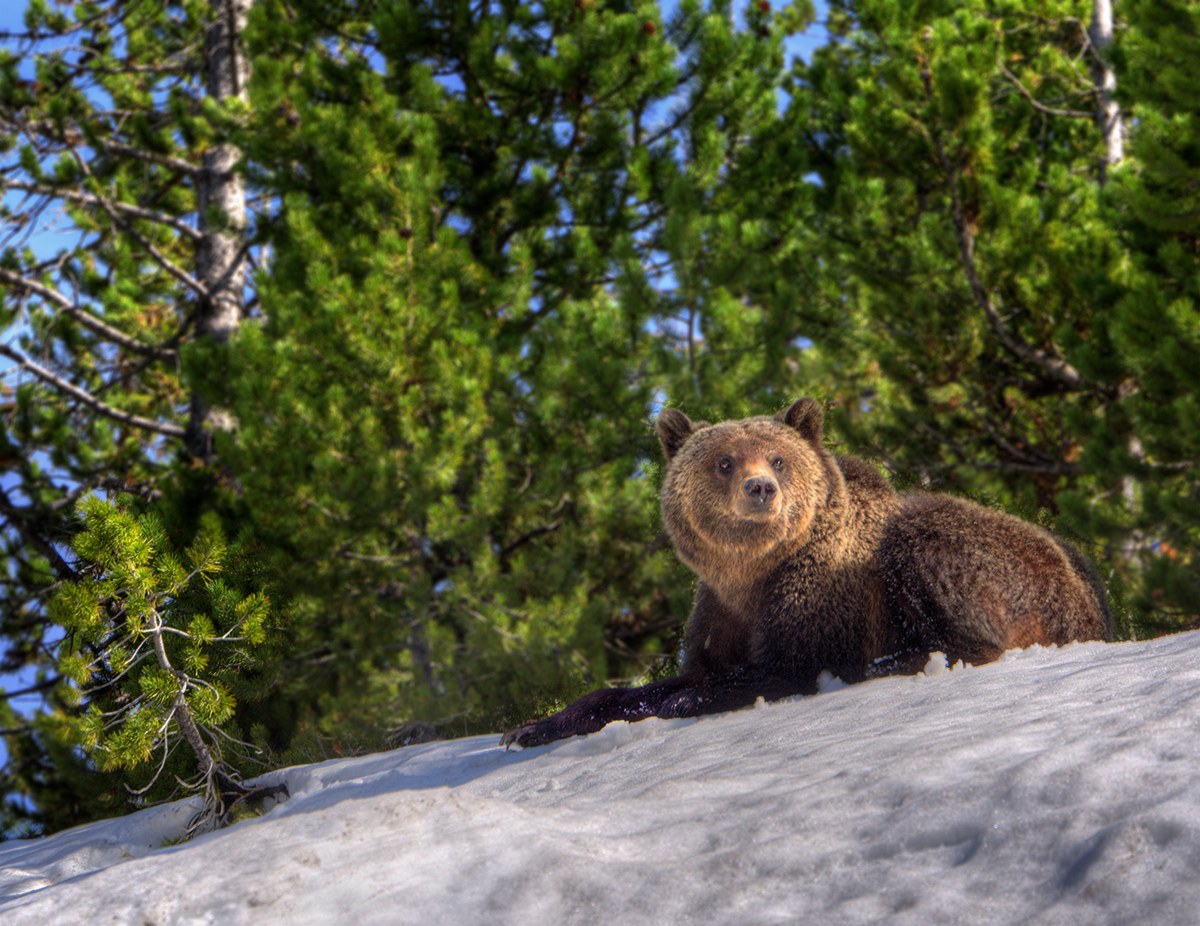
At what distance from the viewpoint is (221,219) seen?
32.6 feet

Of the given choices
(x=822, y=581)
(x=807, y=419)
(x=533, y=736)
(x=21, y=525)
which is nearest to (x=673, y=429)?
(x=807, y=419)

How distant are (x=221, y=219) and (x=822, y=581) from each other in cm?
862

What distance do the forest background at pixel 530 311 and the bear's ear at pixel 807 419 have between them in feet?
5.91

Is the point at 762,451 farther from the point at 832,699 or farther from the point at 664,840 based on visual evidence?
the point at 664,840

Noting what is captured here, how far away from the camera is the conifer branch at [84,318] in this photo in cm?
972

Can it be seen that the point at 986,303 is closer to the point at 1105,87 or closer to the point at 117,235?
the point at 1105,87

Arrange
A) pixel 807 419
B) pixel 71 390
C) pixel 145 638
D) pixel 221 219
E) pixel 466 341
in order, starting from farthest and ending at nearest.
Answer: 1. pixel 221 219
2. pixel 71 390
3. pixel 466 341
4. pixel 807 419
5. pixel 145 638

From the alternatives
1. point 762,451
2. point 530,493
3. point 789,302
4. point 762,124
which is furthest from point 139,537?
point 762,124

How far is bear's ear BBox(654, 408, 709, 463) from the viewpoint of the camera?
394 cm

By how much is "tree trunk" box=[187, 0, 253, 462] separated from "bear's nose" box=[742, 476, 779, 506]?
7776mm

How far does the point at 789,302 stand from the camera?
888cm

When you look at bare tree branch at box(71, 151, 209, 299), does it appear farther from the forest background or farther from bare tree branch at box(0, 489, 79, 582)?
bare tree branch at box(0, 489, 79, 582)

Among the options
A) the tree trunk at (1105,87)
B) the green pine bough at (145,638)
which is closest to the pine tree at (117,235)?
the green pine bough at (145,638)

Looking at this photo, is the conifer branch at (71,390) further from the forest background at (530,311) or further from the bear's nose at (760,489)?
the bear's nose at (760,489)
